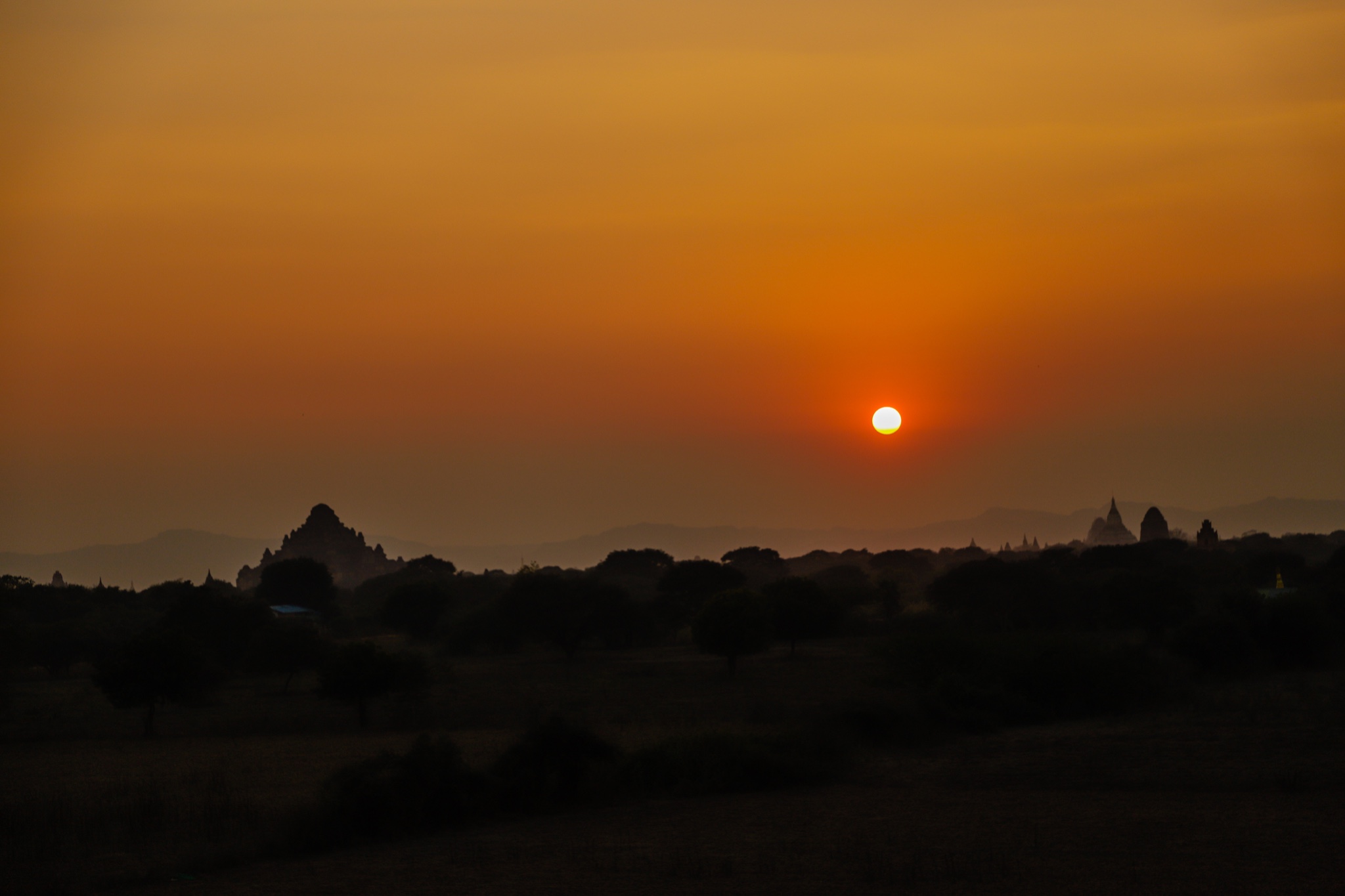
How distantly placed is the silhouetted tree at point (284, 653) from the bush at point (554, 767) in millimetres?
35565

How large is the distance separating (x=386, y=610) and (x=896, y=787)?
245ft

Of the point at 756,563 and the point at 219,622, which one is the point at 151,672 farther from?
the point at 756,563

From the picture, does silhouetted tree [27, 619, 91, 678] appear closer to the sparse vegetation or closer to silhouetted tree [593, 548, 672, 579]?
the sparse vegetation

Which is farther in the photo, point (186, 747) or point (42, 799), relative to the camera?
point (186, 747)

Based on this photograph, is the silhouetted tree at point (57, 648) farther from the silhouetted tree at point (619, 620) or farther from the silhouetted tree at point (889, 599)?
the silhouetted tree at point (889, 599)

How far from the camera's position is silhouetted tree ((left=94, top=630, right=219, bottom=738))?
4544 cm

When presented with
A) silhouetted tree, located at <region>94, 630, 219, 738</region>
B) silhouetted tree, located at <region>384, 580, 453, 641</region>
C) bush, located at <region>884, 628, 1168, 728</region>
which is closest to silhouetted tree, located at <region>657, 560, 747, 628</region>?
silhouetted tree, located at <region>384, 580, 453, 641</region>

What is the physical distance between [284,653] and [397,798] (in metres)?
39.3

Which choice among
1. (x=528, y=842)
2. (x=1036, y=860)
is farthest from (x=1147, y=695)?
(x=528, y=842)

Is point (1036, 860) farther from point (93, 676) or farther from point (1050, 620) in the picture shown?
point (1050, 620)

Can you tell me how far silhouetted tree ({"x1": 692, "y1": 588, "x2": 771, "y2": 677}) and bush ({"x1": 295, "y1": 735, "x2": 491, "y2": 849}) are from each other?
33689 millimetres

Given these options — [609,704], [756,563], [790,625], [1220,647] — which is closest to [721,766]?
[609,704]

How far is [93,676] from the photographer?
47.9m

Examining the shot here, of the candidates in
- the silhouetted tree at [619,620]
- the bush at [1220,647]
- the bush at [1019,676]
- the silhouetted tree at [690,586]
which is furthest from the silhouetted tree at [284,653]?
the bush at [1220,647]
